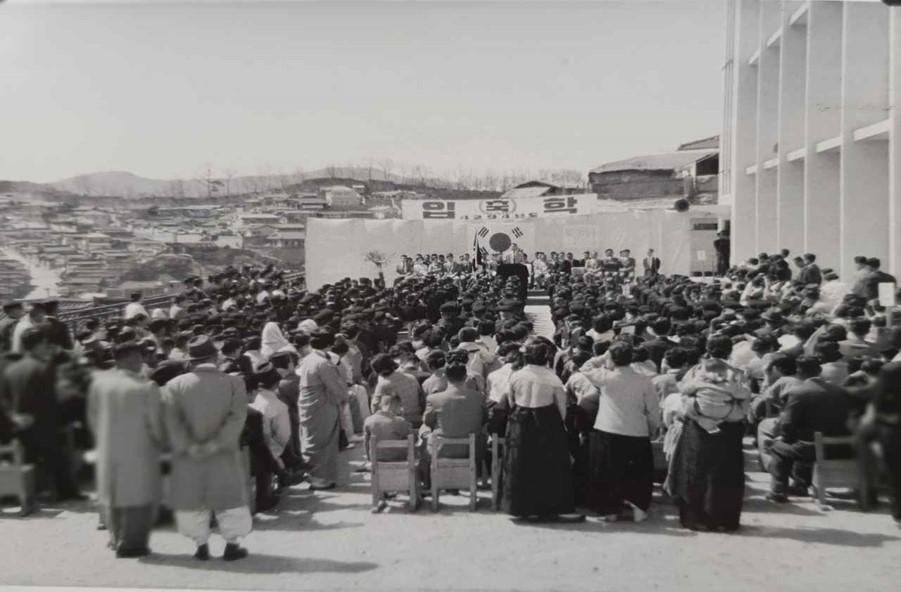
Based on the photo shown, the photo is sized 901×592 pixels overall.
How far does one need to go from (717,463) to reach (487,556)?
1.68 metres

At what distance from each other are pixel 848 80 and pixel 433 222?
11913 millimetres

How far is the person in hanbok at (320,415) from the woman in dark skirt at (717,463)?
2770 millimetres

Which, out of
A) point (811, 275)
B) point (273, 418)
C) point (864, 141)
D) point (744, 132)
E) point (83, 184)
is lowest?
point (273, 418)

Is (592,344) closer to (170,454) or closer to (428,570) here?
(428,570)

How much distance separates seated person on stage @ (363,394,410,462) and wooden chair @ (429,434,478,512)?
26 cm

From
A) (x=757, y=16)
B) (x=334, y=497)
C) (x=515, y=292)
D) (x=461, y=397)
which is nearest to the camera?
(x=461, y=397)

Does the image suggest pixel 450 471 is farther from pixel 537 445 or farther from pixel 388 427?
pixel 537 445

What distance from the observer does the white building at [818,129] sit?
10.2m

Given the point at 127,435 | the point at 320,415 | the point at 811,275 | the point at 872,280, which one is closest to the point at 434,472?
the point at 320,415

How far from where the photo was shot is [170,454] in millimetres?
4574

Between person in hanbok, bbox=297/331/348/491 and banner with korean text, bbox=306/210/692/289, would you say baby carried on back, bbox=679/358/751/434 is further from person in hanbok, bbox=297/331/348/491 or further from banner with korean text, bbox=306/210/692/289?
banner with korean text, bbox=306/210/692/289

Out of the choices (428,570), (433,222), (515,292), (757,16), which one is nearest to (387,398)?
(428,570)

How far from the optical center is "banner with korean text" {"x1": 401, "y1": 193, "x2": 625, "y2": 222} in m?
21.2

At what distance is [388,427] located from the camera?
625 centimetres
